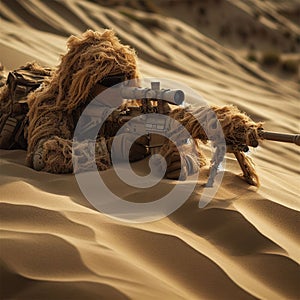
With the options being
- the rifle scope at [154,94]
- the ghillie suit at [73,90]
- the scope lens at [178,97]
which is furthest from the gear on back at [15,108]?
the scope lens at [178,97]

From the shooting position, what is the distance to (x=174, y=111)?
3.26 meters

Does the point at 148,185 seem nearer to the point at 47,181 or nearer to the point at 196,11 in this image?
the point at 47,181

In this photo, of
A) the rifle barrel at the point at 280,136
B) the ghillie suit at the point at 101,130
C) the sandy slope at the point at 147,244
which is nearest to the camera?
the sandy slope at the point at 147,244

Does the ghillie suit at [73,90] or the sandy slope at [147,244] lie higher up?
the ghillie suit at [73,90]

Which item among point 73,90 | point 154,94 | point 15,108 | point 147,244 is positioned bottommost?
point 147,244

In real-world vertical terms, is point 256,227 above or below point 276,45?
below

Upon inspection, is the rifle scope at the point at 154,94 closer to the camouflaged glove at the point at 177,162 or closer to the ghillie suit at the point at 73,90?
the ghillie suit at the point at 73,90

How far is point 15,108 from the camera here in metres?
3.74

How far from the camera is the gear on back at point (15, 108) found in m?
3.71

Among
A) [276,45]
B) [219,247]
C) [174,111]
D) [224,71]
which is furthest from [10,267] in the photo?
[276,45]

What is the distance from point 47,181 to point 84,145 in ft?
0.97

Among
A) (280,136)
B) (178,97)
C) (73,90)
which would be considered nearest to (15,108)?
(73,90)

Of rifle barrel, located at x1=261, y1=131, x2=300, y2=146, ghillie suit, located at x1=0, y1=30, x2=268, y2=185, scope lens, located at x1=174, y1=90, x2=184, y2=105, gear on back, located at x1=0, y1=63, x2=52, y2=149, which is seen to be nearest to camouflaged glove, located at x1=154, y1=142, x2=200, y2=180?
ghillie suit, located at x1=0, y1=30, x2=268, y2=185

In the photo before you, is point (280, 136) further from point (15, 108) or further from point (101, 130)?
point (15, 108)
